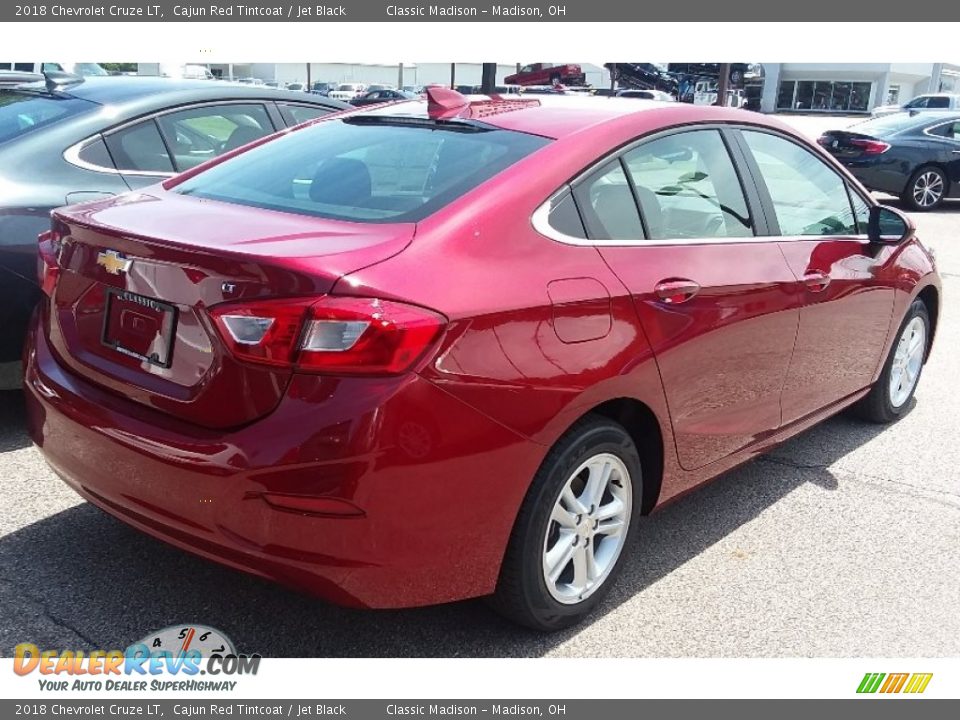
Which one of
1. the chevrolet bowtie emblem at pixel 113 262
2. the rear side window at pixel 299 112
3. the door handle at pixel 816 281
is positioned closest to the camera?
the chevrolet bowtie emblem at pixel 113 262

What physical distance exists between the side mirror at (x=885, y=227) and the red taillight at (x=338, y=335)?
2.76 metres

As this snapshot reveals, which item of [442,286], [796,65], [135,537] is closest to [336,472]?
[442,286]

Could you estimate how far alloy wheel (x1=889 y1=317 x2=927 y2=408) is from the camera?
479 cm

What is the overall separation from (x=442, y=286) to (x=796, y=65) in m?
58.0

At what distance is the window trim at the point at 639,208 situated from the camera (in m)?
2.66

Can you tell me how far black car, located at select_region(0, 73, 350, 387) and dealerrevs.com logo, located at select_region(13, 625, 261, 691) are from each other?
5.74 feet

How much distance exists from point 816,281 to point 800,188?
448mm

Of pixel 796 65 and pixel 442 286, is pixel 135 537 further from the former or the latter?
pixel 796 65

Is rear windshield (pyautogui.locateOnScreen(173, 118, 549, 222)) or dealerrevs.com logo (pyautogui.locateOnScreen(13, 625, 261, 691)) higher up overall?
rear windshield (pyautogui.locateOnScreen(173, 118, 549, 222))

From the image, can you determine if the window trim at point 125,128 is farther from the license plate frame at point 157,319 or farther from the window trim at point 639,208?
the window trim at point 639,208

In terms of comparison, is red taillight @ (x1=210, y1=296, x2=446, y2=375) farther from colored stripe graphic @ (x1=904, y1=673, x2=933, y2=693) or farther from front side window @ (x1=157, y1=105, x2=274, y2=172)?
front side window @ (x1=157, y1=105, x2=274, y2=172)

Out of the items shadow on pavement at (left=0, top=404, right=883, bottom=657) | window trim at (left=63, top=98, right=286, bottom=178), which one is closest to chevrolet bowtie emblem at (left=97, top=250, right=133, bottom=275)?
shadow on pavement at (left=0, top=404, right=883, bottom=657)

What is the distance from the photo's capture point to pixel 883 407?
481 centimetres

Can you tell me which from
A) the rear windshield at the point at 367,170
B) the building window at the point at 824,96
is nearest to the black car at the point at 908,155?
the rear windshield at the point at 367,170
